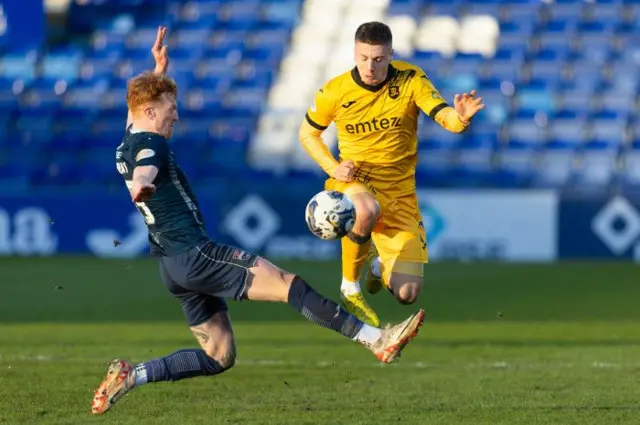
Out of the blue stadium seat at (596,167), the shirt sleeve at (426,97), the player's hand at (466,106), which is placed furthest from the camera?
the blue stadium seat at (596,167)

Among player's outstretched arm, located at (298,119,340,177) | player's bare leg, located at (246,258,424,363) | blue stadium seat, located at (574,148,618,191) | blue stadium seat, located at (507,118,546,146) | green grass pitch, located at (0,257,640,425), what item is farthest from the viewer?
blue stadium seat, located at (507,118,546,146)

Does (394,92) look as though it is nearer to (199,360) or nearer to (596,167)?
(199,360)

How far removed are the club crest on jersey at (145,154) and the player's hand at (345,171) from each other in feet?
5.72

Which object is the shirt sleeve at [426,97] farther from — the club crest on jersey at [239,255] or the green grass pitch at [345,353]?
the club crest on jersey at [239,255]

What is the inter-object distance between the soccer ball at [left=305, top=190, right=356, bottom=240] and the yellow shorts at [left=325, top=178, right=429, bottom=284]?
699mm

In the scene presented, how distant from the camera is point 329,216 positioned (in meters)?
8.12

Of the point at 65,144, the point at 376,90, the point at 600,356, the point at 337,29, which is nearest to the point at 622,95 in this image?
the point at 337,29

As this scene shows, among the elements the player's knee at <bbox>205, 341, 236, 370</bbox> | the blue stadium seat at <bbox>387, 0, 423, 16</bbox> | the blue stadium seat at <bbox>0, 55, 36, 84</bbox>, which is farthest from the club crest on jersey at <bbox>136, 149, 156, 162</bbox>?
the blue stadium seat at <bbox>387, 0, 423, 16</bbox>

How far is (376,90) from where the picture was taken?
8805mm

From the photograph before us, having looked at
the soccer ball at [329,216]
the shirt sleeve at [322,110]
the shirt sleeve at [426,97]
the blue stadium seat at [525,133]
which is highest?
the shirt sleeve at [426,97]

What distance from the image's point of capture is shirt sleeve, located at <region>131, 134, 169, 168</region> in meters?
6.60

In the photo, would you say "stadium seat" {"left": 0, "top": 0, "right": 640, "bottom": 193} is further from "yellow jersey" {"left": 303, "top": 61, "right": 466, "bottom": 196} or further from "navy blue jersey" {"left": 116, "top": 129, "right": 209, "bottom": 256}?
"navy blue jersey" {"left": 116, "top": 129, "right": 209, "bottom": 256}

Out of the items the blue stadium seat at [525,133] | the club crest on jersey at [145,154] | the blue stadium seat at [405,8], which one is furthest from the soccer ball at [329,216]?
the blue stadium seat at [405,8]

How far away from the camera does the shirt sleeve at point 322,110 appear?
29.2 feet
